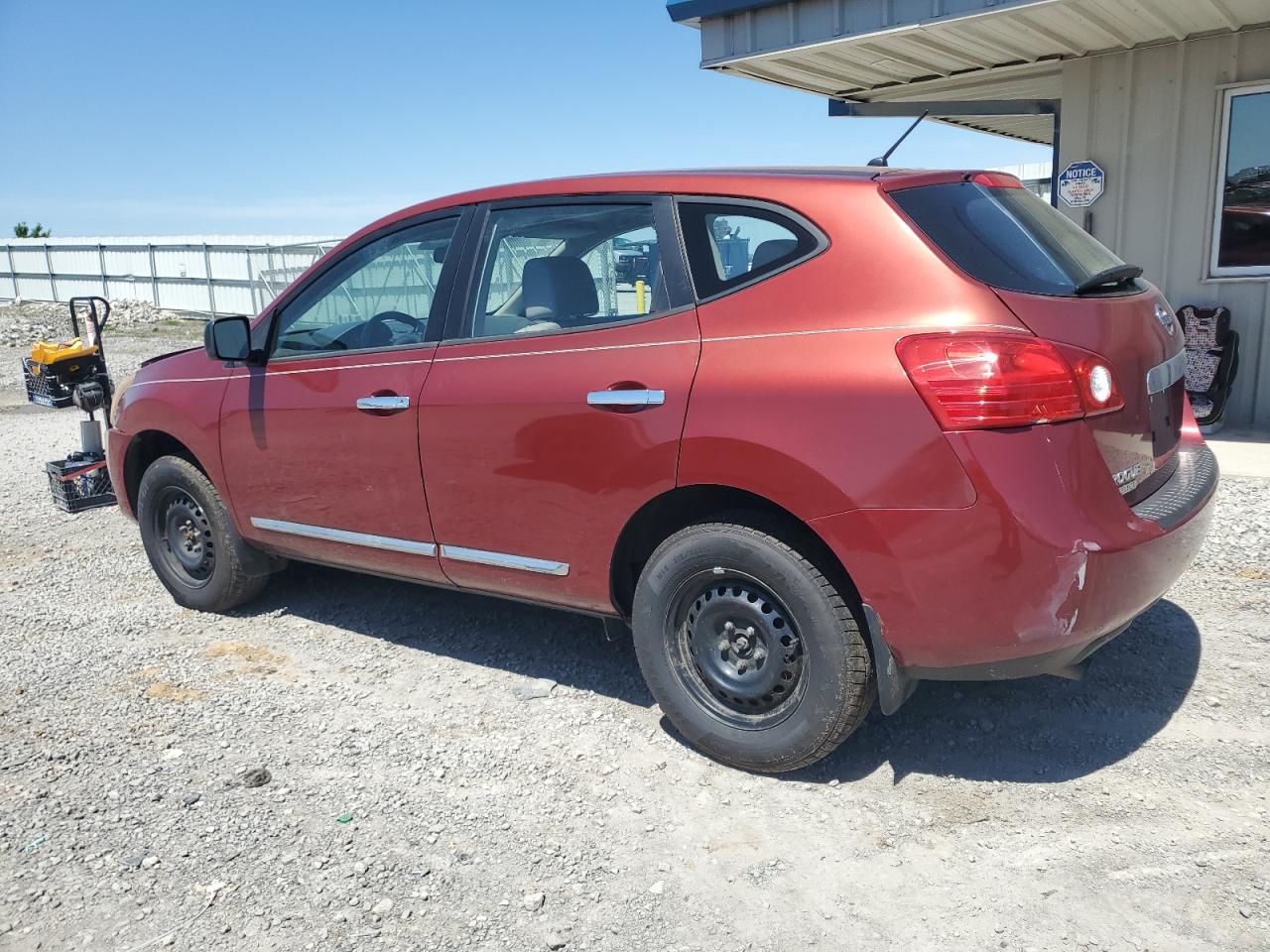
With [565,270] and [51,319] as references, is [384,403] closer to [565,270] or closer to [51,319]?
[565,270]

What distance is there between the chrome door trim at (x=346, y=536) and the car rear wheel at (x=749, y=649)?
3.54 feet

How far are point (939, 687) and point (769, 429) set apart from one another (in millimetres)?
1528

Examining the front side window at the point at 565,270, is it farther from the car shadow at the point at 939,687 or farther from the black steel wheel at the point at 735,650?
the car shadow at the point at 939,687

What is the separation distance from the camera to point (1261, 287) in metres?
8.00

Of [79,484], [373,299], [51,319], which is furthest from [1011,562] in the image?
[51,319]

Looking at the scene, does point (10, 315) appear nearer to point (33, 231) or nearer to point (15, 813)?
point (33, 231)

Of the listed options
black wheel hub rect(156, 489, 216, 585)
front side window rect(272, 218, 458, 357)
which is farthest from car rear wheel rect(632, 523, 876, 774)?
black wheel hub rect(156, 489, 216, 585)

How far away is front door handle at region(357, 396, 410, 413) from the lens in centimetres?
400

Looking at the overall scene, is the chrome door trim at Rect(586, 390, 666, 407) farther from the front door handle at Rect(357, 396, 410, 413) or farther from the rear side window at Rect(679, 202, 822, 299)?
the front door handle at Rect(357, 396, 410, 413)

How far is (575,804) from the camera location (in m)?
3.29

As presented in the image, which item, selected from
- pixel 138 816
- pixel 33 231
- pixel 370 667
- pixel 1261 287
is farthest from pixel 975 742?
pixel 33 231

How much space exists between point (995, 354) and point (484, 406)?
1.79 metres

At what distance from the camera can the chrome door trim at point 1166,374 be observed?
126 inches

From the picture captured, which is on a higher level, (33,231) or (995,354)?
(33,231)
